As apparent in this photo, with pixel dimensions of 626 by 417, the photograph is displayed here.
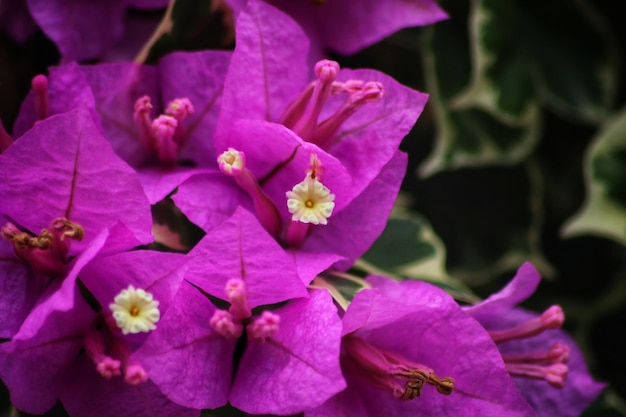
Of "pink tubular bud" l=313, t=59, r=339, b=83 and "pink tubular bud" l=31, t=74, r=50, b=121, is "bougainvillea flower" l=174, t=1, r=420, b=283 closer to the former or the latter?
"pink tubular bud" l=313, t=59, r=339, b=83

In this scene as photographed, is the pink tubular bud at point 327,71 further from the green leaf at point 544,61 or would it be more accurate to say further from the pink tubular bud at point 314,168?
the green leaf at point 544,61

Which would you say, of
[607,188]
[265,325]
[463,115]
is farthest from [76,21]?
[607,188]

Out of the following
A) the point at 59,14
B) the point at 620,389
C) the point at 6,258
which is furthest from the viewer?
the point at 620,389

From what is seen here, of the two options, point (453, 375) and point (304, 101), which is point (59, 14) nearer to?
point (304, 101)

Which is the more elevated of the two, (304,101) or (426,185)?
(304,101)

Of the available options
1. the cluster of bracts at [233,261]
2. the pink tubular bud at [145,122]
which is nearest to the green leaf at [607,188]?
the cluster of bracts at [233,261]

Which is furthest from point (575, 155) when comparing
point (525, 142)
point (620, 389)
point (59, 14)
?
point (59, 14)
